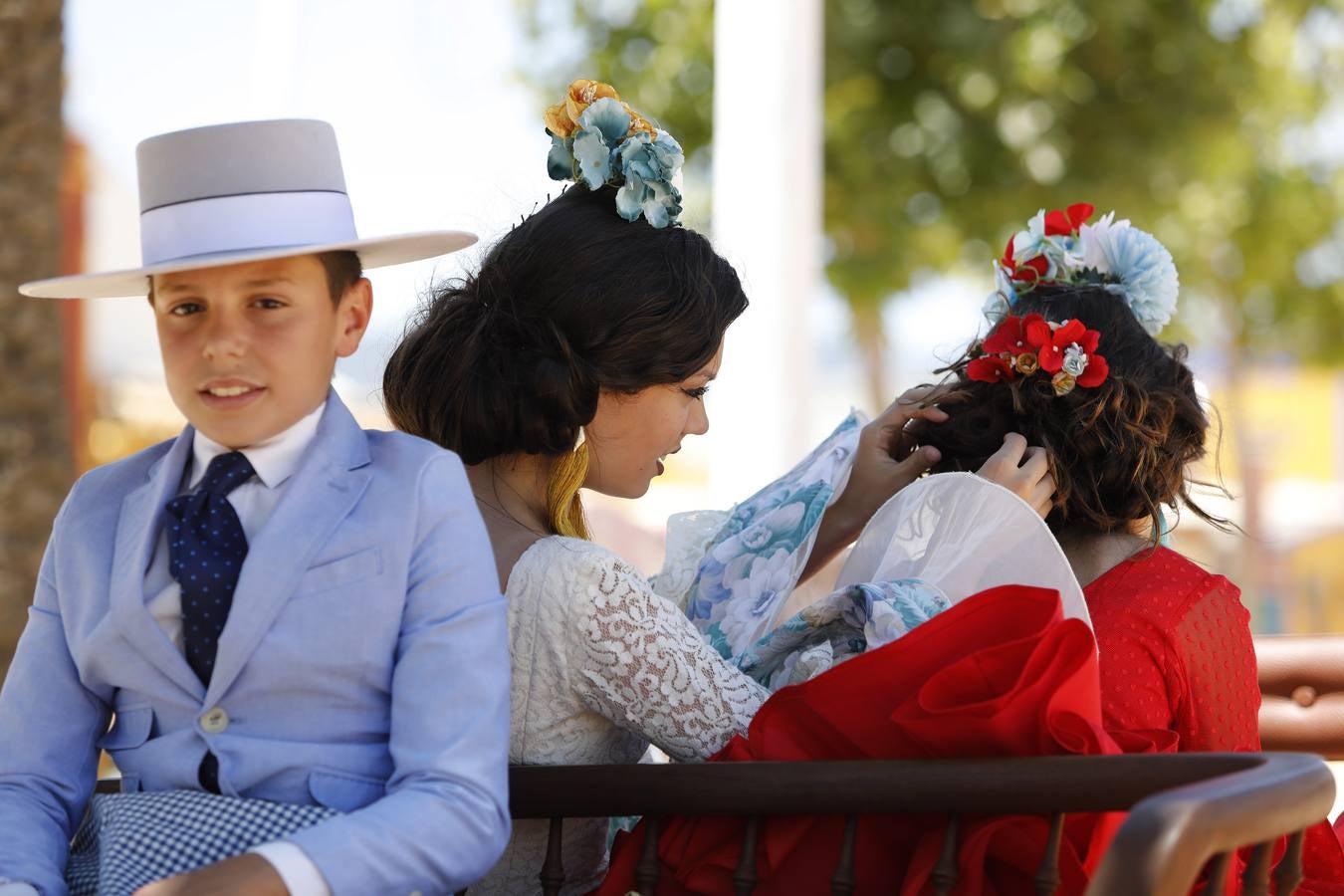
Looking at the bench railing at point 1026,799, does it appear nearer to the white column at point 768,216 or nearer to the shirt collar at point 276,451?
the shirt collar at point 276,451

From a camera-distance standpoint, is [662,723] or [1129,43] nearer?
[662,723]

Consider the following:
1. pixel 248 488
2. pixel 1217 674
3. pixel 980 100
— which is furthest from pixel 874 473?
pixel 980 100

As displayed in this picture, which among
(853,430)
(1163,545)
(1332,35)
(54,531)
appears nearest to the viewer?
(54,531)

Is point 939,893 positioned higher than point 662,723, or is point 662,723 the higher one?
point 662,723

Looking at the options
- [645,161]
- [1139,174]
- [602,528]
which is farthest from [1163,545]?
[1139,174]

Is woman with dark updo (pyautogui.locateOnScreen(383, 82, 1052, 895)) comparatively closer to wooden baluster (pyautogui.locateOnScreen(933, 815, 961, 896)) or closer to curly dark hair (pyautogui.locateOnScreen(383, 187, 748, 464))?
curly dark hair (pyautogui.locateOnScreen(383, 187, 748, 464))

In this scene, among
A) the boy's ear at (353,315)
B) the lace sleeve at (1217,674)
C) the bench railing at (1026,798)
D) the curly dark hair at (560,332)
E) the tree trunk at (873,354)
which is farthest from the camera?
the tree trunk at (873,354)

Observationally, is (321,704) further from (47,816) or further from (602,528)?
(602,528)

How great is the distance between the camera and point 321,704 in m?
1.68

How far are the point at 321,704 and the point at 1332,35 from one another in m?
11.0

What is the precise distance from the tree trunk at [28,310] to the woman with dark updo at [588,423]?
2.34 metres

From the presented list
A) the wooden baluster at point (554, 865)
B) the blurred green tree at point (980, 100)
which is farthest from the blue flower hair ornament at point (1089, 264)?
the blurred green tree at point (980, 100)

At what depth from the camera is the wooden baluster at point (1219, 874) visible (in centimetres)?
146

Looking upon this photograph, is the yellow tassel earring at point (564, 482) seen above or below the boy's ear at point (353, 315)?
below
